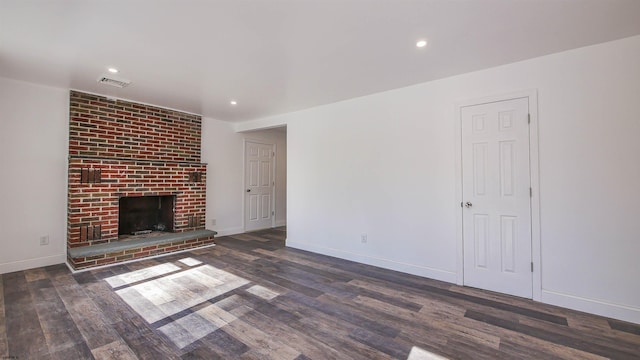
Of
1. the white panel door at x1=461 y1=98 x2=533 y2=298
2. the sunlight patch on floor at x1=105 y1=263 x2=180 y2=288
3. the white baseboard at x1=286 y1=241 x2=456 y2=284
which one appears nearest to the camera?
the white panel door at x1=461 y1=98 x2=533 y2=298

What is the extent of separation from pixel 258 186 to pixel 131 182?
8.45 ft

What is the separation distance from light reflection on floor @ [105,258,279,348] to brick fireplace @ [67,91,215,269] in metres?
0.80

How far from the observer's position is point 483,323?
2240 mm

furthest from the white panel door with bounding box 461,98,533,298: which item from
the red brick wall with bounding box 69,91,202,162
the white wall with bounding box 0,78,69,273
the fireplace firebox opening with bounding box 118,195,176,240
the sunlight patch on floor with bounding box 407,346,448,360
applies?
the white wall with bounding box 0,78,69,273

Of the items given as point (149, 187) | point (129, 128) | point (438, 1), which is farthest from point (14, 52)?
point (438, 1)

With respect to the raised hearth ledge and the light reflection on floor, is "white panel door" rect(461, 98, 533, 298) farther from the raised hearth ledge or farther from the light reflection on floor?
the raised hearth ledge

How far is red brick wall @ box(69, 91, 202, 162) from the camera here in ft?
12.6

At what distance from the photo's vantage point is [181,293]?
2.78 metres

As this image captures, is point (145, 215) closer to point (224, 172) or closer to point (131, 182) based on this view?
point (131, 182)

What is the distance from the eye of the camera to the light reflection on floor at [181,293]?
2168mm

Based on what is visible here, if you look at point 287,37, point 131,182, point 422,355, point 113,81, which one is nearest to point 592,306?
point 422,355

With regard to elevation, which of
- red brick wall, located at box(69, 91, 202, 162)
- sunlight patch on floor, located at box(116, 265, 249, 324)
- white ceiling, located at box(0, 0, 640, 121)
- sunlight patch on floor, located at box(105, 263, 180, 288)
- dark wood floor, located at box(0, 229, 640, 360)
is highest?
white ceiling, located at box(0, 0, 640, 121)

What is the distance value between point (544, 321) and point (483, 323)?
1.76 feet

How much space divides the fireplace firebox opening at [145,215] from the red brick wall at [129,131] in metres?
0.77
